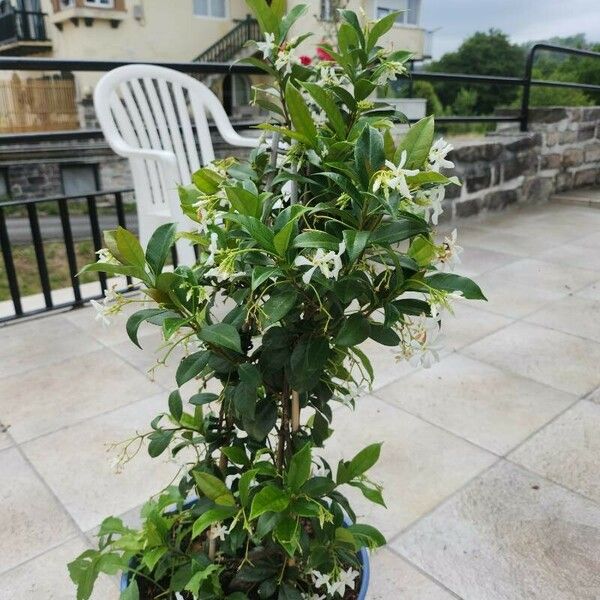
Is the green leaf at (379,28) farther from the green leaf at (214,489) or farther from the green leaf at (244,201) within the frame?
the green leaf at (214,489)

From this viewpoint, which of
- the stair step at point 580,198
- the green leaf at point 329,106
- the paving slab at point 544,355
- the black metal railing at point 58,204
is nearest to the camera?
the green leaf at point 329,106

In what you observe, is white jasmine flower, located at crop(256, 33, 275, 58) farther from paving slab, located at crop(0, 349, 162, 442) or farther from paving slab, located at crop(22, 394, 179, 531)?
paving slab, located at crop(0, 349, 162, 442)

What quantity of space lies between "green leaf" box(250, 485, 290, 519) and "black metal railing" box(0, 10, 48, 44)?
1559 centimetres

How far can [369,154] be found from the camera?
0.63 m

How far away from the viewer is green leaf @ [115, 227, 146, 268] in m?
0.68

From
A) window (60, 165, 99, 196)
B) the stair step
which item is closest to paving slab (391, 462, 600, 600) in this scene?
the stair step

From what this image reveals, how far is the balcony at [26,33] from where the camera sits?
14.0 meters

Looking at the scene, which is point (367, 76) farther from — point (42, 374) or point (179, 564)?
point (42, 374)

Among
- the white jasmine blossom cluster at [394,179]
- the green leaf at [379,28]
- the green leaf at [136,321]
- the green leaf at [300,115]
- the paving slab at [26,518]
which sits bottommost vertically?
the paving slab at [26,518]

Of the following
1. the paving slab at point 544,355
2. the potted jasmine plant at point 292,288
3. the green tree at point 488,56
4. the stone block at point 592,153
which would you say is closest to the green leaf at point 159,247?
the potted jasmine plant at point 292,288

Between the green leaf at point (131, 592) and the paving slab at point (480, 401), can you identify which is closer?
the green leaf at point (131, 592)

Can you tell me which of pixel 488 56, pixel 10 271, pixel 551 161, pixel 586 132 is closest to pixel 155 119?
pixel 10 271

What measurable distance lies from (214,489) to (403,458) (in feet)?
2.71

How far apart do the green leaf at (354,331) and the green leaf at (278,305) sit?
0.07 metres
